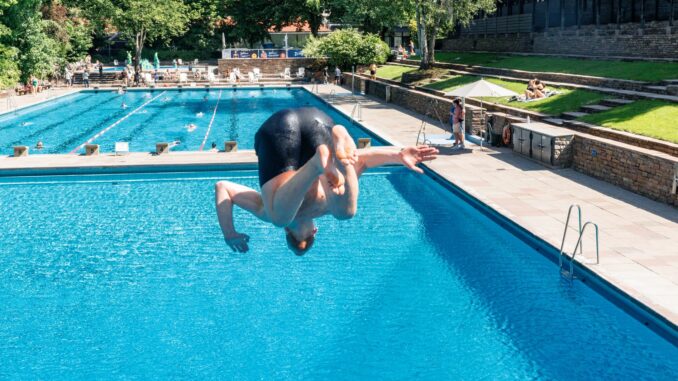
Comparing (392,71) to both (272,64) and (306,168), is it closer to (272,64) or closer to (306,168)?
(272,64)

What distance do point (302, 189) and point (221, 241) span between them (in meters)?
10.6

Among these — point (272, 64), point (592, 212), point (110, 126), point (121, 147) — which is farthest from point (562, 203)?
point (272, 64)

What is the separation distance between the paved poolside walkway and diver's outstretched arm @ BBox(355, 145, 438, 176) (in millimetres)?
6325

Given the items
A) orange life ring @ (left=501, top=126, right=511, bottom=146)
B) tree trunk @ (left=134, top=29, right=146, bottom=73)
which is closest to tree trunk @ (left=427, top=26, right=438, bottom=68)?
orange life ring @ (left=501, top=126, right=511, bottom=146)

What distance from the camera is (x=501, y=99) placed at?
90.7ft

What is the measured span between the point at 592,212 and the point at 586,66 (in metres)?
16.6

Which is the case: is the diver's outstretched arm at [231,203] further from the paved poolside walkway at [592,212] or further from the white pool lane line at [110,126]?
the white pool lane line at [110,126]

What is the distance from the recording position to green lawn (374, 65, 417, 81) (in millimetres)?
45213

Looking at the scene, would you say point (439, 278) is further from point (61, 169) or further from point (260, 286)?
point (61, 169)

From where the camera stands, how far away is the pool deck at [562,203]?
34.6ft

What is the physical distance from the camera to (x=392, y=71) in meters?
48.5

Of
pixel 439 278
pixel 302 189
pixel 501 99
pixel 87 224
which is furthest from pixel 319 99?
pixel 302 189

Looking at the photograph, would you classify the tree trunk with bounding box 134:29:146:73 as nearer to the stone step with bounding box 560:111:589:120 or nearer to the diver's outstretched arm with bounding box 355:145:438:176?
the stone step with bounding box 560:111:589:120

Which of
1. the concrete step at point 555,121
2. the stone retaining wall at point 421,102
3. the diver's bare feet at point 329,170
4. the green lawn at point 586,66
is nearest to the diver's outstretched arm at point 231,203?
the diver's bare feet at point 329,170
